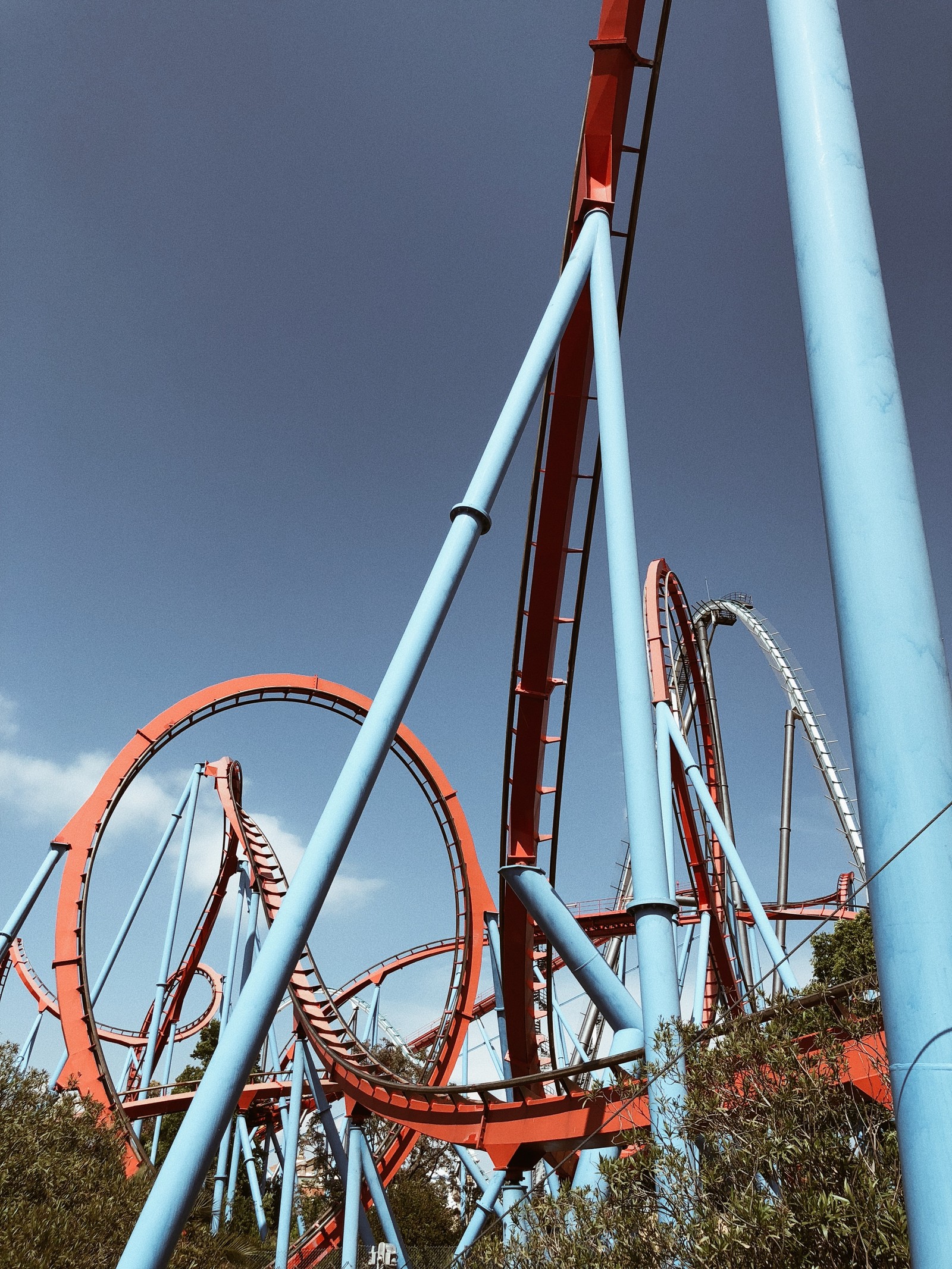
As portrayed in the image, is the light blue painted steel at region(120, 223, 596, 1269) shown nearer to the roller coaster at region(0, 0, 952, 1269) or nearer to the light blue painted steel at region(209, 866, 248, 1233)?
the roller coaster at region(0, 0, 952, 1269)

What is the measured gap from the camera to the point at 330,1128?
1178cm

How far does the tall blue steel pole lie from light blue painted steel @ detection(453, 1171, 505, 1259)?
737cm

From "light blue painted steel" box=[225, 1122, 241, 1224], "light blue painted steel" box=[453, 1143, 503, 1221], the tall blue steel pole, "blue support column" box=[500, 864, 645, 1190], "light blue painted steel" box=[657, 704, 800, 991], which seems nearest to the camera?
the tall blue steel pole

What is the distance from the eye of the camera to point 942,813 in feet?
5.76

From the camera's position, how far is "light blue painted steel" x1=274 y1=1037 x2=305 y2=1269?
34.0 ft

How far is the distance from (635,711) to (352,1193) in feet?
28.4

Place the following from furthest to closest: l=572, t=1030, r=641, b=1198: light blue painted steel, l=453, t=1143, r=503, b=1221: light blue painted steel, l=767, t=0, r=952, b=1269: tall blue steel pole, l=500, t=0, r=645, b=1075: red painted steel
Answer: l=453, t=1143, r=503, b=1221: light blue painted steel, l=500, t=0, r=645, b=1075: red painted steel, l=572, t=1030, r=641, b=1198: light blue painted steel, l=767, t=0, r=952, b=1269: tall blue steel pole

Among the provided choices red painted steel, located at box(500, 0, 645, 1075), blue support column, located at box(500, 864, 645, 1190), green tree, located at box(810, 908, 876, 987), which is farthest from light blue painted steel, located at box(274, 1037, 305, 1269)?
green tree, located at box(810, 908, 876, 987)

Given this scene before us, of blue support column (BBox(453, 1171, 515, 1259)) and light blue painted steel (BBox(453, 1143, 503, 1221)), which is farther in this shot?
light blue painted steel (BBox(453, 1143, 503, 1221))

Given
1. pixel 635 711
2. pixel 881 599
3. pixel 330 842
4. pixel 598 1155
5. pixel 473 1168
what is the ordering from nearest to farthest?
pixel 881 599 → pixel 330 842 → pixel 635 711 → pixel 598 1155 → pixel 473 1168

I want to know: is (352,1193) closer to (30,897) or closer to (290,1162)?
(290,1162)

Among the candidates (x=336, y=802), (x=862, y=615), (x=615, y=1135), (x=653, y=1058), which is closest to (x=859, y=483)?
(x=862, y=615)

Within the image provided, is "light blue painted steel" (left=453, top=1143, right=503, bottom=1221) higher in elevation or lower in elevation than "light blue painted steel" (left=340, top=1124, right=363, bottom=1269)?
higher

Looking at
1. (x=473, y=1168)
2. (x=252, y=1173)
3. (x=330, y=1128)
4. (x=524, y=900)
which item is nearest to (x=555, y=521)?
(x=524, y=900)
